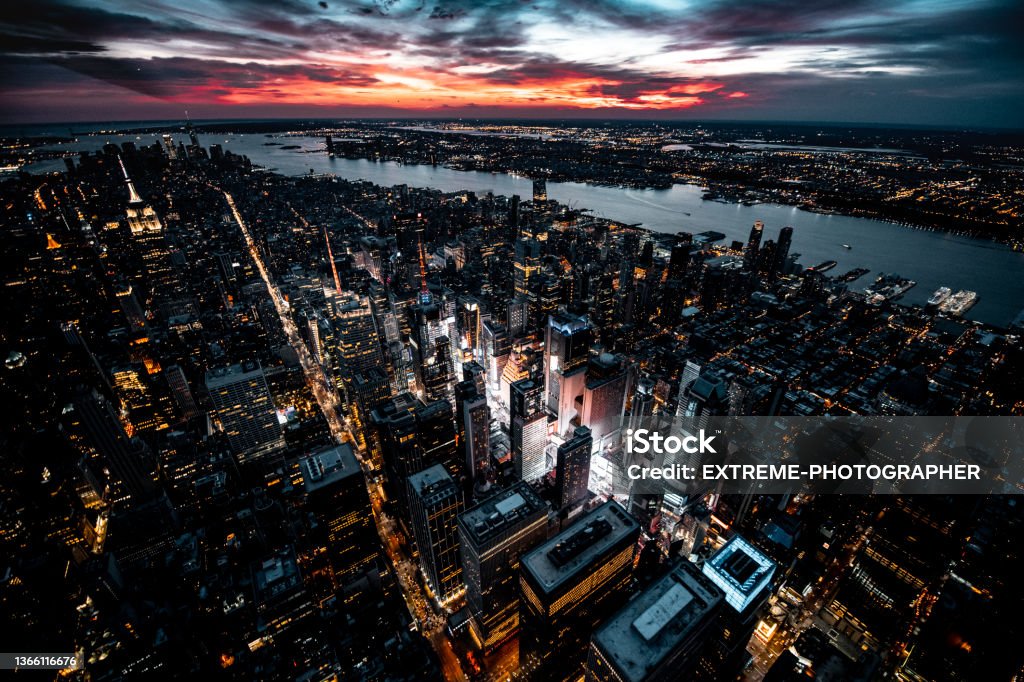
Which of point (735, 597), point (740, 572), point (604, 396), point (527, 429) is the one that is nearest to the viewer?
point (735, 597)

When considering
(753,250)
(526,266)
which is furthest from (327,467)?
(753,250)

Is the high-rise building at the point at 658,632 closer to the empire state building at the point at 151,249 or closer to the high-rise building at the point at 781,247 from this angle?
the high-rise building at the point at 781,247

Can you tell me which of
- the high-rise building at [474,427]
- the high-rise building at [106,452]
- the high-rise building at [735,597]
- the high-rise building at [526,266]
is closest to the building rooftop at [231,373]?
the high-rise building at [106,452]

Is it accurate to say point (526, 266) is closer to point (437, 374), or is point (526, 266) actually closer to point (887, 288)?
point (437, 374)

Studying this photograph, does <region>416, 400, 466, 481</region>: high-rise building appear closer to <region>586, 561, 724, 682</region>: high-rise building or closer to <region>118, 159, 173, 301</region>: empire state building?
<region>586, 561, 724, 682</region>: high-rise building

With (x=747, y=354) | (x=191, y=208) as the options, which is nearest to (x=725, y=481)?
(x=747, y=354)

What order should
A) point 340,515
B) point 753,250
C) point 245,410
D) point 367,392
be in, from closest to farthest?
1. point 340,515
2. point 367,392
3. point 245,410
4. point 753,250
